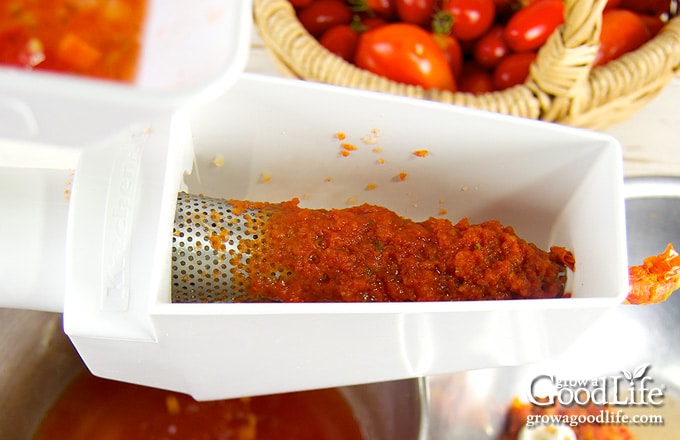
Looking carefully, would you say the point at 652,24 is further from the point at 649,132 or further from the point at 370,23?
the point at 370,23

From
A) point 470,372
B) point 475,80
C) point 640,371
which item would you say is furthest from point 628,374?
point 475,80

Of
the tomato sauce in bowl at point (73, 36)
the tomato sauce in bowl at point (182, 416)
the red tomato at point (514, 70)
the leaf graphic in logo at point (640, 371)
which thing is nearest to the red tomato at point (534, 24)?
the red tomato at point (514, 70)

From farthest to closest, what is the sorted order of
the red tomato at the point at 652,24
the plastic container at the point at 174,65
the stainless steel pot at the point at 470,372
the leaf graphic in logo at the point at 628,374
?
1. the red tomato at the point at 652,24
2. the leaf graphic in logo at the point at 628,374
3. the stainless steel pot at the point at 470,372
4. the plastic container at the point at 174,65

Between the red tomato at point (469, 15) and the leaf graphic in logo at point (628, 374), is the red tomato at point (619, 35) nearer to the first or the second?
the red tomato at point (469, 15)

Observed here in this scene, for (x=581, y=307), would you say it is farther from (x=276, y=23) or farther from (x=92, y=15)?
(x=276, y=23)

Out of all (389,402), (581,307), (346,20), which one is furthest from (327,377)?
(346,20)

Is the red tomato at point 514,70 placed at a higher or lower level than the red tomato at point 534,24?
lower
